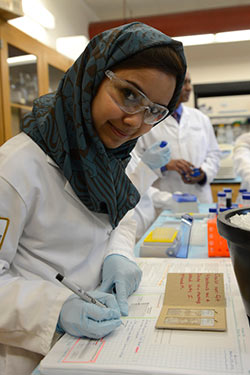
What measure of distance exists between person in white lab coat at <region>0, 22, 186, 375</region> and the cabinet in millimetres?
1862

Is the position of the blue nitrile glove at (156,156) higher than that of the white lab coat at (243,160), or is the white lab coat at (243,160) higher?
the blue nitrile glove at (156,156)

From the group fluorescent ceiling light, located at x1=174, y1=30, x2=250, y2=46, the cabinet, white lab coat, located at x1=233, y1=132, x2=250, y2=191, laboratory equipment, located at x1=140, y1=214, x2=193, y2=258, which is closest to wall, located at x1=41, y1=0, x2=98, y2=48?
the cabinet

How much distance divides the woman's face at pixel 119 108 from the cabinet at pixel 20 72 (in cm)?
194

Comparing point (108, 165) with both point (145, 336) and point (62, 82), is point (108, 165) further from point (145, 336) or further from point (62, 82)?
point (145, 336)

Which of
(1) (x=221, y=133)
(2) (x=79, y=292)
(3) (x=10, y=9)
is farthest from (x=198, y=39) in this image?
(2) (x=79, y=292)

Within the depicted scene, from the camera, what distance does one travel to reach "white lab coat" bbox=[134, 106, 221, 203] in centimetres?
309

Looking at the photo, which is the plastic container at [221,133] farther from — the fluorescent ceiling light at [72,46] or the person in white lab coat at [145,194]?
the person in white lab coat at [145,194]

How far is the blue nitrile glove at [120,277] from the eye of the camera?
914 mm

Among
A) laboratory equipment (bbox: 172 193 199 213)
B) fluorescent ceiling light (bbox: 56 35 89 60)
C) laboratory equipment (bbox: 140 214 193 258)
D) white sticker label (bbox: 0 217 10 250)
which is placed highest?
fluorescent ceiling light (bbox: 56 35 89 60)

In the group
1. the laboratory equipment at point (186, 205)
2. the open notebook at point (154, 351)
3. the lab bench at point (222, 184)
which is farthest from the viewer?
the lab bench at point (222, 184)

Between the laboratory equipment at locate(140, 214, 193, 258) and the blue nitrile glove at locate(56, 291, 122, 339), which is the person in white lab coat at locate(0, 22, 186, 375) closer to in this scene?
the blue nitrile glove at locate(56, 291, 122, 339)

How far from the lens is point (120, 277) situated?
953 mm

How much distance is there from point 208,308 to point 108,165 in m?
0.46

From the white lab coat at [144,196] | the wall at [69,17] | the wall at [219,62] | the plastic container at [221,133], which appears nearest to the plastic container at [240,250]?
the white lab coat at [144,196]
